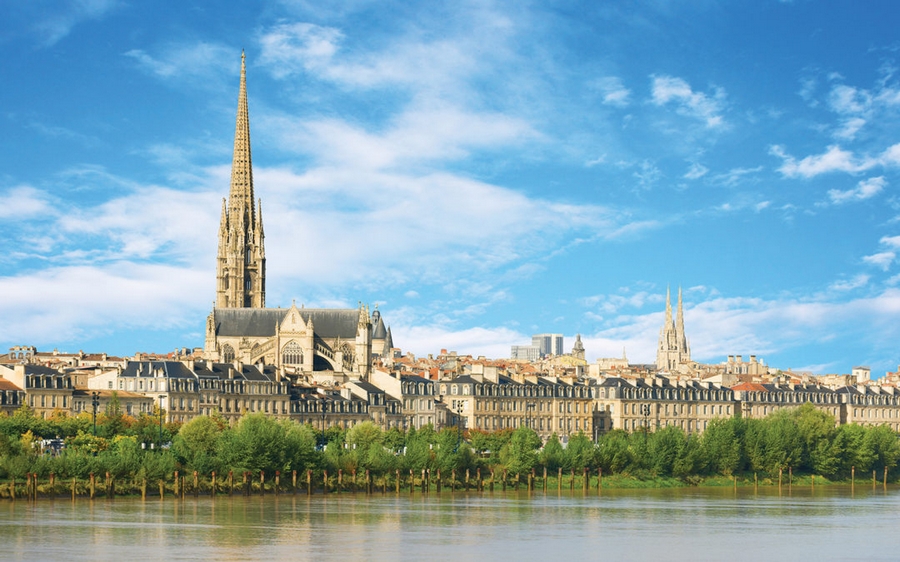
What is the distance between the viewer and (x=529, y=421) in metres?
153

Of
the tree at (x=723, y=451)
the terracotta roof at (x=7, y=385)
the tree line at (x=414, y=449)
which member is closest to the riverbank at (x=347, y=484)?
the tree line at (x=414, y=449)

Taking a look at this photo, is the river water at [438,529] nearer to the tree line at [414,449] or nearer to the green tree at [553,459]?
the tree line at [414,449]

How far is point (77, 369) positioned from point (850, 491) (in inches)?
2648

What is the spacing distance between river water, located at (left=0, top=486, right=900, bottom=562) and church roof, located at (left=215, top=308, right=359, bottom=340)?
7648cm

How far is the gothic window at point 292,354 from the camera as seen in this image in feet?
556

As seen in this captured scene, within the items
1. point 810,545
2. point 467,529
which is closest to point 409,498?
point 467,529

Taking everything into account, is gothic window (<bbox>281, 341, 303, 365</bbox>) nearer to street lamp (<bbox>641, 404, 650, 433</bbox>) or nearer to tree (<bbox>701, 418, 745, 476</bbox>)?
street lamp (<bbox>641, 404, 650, 433</bbox>)

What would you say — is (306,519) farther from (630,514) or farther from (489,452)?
(489,452)

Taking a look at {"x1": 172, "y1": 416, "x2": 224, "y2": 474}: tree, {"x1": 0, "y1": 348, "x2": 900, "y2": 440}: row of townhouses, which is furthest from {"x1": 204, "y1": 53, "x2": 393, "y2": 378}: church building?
{"x1": 172, "y1": 416, "x2": 224, "y2": 474}: tree

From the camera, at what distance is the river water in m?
66.8

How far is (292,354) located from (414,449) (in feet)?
215

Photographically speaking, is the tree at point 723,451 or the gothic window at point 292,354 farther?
the gothic window at point 292,354

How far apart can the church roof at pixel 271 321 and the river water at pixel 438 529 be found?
76481mm

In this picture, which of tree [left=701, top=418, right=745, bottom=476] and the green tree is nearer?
the green tree
